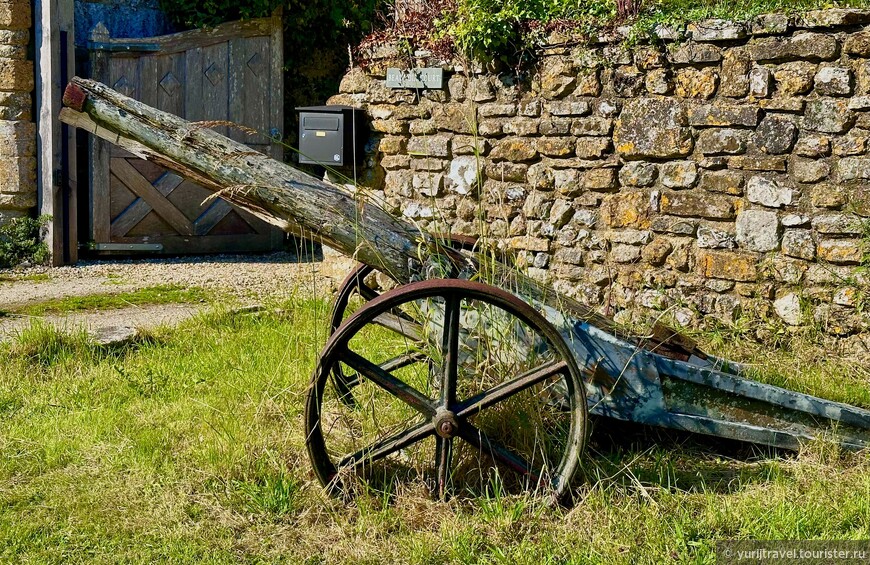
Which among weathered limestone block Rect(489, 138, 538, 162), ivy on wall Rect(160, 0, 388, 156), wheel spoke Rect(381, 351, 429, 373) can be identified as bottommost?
wheel spoke Rect(381, 351, 429, 373)

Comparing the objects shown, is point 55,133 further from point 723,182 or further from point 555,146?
point 723,182

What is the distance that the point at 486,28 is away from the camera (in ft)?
20.3

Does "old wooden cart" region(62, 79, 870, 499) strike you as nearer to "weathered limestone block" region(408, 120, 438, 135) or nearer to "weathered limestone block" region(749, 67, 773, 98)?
"weathered limestone block" region(749, 67, 773, 98)

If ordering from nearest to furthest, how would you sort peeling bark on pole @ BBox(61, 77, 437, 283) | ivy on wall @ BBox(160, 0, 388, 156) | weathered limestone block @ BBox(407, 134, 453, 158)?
peeling bark on pole @ BBox(61, 77, 437, 283) < weathered limestone block @ BBox(407, 134, 453, 158) < ivy on wall @ BBox(160, 0, 388, 156)

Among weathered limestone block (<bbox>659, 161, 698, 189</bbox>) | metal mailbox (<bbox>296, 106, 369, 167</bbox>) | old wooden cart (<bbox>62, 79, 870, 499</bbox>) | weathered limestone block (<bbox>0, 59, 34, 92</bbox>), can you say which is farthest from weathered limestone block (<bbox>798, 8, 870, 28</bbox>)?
weathered limestone block (<bbox>0, 59, 34, 92</bbox>)

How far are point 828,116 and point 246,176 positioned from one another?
10.2 feet

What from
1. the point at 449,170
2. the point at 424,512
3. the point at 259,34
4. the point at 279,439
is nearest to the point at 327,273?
the point at 449,170

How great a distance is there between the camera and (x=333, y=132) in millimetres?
7031

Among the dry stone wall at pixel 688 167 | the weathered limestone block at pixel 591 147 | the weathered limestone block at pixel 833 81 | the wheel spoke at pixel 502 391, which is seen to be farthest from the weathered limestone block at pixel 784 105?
the wheel spoke at pixel 502 391

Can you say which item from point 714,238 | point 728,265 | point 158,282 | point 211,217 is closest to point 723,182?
point 714,238

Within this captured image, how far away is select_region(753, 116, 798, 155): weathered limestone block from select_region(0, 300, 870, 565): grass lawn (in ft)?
4.11

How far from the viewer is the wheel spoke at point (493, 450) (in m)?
3.48

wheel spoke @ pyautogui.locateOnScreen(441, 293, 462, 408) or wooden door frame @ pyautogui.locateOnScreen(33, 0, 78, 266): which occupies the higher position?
wooden door frame @ pyautogui.locateOnScreen(33, 0, 78, 266)

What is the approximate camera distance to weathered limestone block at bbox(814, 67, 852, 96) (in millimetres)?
5074
